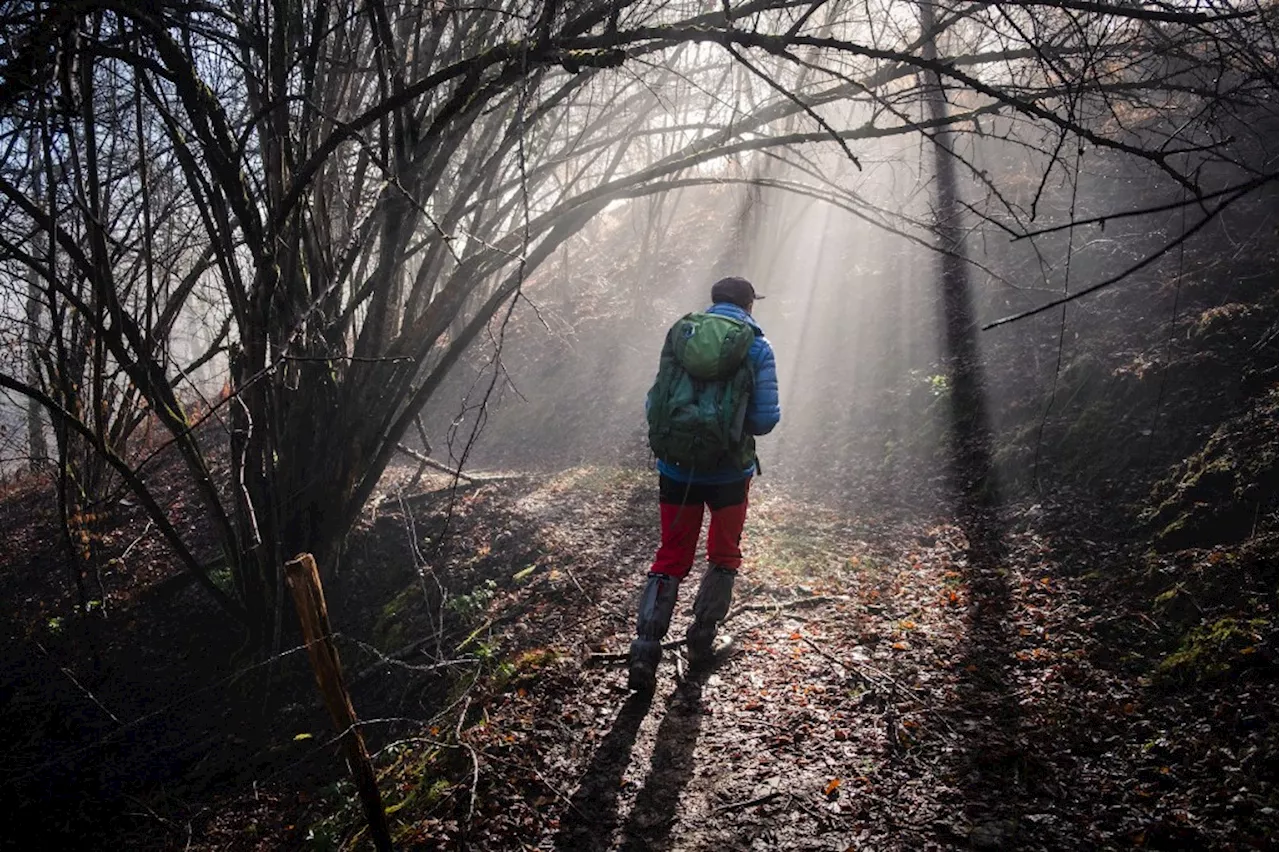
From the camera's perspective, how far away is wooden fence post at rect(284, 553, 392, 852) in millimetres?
2129

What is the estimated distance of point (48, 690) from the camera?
16.8 feet

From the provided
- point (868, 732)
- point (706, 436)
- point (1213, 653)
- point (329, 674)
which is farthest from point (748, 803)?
point (1213, 653)

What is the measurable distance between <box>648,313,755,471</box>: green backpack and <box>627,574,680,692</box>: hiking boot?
27.0 inches

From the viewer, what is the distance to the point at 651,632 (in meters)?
3.57

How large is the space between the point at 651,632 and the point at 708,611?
0.42 meters

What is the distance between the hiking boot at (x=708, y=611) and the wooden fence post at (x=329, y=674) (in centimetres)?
198

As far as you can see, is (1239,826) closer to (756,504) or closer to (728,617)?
(728,617)

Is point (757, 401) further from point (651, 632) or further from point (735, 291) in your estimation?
point (651, 632)

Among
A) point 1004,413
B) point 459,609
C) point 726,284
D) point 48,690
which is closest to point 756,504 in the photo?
Answer: point 1004,413

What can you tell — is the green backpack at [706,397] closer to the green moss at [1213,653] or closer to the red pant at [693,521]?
the red pant at [693,521]

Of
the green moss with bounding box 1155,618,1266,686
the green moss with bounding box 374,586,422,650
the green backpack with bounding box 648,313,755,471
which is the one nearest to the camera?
the green moss with bounding box 1155,618,1266,686

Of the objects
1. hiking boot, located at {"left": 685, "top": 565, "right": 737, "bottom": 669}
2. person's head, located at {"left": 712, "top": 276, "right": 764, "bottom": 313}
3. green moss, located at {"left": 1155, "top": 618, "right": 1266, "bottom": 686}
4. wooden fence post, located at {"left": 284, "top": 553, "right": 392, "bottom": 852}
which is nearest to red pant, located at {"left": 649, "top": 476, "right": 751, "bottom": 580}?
hiking boot, located at {"left": 685, "top": 565, "right": 737, "bottom": 669}

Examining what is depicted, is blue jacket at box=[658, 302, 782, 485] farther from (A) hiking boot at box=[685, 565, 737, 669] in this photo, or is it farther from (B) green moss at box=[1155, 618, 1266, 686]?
(B) green moss at box=[1155, 618, 1266, 686]

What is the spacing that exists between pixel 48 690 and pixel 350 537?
2375 millimetres
